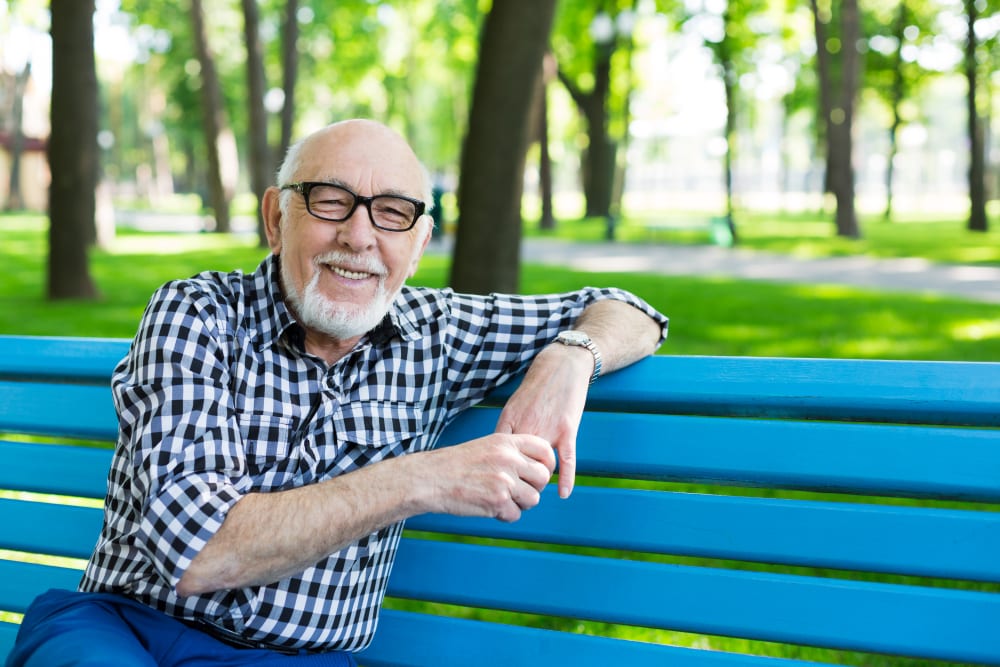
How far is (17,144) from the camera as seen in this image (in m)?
44.5

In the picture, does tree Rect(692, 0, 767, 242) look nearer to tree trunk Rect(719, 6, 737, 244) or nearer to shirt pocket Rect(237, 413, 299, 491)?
tree trunk Rect(719, 6, 737, 244)

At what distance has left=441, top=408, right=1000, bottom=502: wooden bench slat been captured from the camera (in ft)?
7.07

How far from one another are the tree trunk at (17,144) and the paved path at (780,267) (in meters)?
29.6

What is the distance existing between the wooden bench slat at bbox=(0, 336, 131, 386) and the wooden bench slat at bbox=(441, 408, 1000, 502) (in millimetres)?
1255

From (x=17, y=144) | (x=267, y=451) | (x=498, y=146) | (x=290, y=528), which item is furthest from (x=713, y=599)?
(x=17, y=144)

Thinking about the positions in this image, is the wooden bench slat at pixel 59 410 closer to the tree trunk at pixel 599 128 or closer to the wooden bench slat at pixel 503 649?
the wooden bench slat at pixel 503 649

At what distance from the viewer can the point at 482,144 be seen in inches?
319

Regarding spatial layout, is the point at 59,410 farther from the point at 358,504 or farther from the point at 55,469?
the point at 358,504

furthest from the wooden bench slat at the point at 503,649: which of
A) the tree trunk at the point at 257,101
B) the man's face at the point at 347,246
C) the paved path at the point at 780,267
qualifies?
the tree trunk at the point at 257,101

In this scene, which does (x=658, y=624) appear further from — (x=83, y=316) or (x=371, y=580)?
(x=83, y=316)

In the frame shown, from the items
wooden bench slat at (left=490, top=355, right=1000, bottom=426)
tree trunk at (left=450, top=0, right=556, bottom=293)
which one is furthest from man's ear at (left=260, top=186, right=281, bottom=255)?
tree trunk at (left=450, top=0, right=556, bottom=293)

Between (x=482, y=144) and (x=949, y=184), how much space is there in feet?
364

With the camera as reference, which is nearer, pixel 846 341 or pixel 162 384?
pixel 162 384

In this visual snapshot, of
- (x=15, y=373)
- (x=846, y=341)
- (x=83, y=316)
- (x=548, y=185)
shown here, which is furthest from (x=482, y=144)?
(x=548, y=185)
